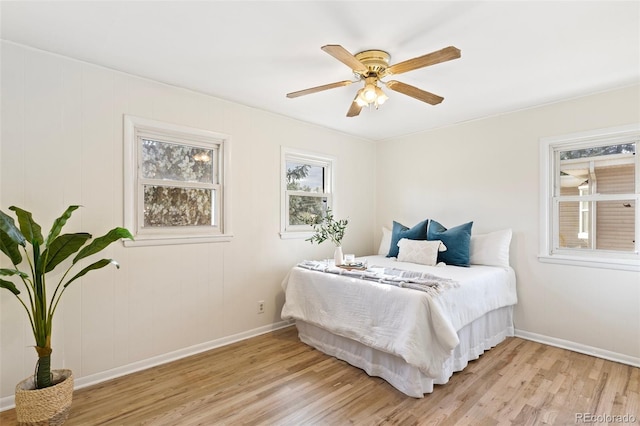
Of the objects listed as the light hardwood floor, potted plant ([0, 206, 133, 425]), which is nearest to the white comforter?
the light hardwood floor

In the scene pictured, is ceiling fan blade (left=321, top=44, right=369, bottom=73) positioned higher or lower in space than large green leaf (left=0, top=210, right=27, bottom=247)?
higher

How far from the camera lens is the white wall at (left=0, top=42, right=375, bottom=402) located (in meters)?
2.22

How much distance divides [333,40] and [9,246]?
2352 millimetres

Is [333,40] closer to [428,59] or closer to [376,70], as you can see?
[376,70]

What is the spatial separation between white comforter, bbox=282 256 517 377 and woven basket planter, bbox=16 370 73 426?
1.78m

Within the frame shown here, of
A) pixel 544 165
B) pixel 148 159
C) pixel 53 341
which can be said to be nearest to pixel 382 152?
pixel 544 165

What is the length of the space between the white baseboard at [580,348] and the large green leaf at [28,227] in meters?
4.24

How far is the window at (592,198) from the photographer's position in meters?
2.93

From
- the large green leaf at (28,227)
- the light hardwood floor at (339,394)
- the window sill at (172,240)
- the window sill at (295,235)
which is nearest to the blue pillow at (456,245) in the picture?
the light hardwood floor at (339,394)

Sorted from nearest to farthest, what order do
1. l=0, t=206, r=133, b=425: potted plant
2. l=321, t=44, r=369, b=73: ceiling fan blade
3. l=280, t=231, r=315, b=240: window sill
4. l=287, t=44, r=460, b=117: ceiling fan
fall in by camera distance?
1. l=321, t=44, r=369, b=73: ceiling fan blade
2. l=0, t=206, r=133, b=425: potted plant
3. l=287, t=44, r=460, b=117: ceiling fan
4. l=280, t=231, r=315, b=240: window sill

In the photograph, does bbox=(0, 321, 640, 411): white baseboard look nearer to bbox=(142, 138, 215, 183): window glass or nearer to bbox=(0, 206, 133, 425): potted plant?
bbox=(0, 206, 133, 425): potted plant

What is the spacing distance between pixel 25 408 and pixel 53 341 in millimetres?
536

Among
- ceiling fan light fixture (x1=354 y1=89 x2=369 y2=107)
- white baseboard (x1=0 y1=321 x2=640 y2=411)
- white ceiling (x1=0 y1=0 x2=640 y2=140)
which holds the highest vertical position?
white ceiling (x1=0 y1=0 x2=640 y2=140)

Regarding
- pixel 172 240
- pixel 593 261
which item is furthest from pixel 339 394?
pixel 593 261
